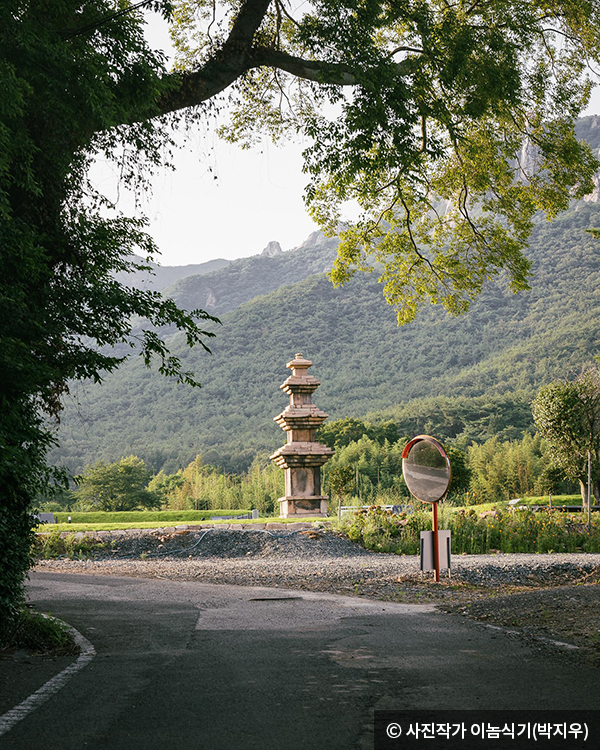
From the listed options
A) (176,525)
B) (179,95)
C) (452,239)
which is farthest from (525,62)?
(176,525)

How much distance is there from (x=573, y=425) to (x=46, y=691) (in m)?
27.1

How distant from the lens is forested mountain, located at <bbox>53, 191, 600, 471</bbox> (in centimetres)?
6219

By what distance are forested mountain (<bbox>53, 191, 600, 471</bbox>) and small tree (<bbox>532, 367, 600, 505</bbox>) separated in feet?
77.8

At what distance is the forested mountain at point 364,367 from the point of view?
62188mm

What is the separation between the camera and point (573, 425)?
2900 cm

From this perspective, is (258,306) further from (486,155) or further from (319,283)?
(486,155)

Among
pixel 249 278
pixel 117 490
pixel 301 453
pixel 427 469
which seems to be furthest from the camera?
pixel 249 278

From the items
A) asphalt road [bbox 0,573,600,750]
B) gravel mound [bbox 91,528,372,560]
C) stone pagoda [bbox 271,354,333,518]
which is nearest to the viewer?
asphalt road [bbox 0,573,600,750]

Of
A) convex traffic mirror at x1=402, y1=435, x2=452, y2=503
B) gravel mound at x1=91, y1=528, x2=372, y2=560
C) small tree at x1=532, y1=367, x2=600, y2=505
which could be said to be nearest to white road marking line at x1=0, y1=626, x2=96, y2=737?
convex traffic mirror at x1=402, y1=435, x2=452, y2=503

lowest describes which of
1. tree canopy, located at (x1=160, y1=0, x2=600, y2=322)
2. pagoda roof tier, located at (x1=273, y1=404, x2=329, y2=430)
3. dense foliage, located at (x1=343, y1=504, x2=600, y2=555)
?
dense foliage, located at (x1=343, y1=504, x2=600, y2=555)

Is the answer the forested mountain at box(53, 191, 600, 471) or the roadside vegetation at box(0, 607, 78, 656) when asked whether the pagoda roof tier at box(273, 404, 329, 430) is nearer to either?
the roadside vegetation at box(0, 607, 78, 656)

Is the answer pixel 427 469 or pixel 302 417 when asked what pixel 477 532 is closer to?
pixel 427 469

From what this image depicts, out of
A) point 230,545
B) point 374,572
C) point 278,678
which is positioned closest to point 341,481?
point 230,545

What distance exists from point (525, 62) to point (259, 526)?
1121 cm
